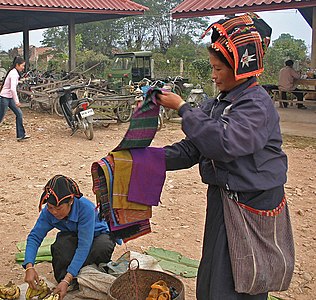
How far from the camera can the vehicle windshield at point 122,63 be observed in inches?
568

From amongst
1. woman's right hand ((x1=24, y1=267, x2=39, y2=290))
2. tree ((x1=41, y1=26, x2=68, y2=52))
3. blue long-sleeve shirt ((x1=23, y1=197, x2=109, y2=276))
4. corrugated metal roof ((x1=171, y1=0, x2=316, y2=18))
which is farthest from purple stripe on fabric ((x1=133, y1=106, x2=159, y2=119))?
tree ((x1=41, y1=26, x2=68, y2=52))

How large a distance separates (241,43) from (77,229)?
6.29ft

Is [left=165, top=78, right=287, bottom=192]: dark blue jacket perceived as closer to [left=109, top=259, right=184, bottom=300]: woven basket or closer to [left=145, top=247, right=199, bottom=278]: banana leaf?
[left=109, top=259, right=184, bottom=300]: woven basket

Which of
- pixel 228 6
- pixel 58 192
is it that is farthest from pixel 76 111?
pixel 58 192

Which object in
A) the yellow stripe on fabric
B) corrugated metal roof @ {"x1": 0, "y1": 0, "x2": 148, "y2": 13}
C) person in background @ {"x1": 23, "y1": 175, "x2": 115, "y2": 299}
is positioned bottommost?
person in background @ {"x1": 23, "y1": 175, "x2": 115, "y2": 299}

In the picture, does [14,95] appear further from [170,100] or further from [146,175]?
[170,100]

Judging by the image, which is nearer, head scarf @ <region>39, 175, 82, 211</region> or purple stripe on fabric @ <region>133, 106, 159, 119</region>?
purple stripe on fabric @ <region>133, 106, 159, 119</region>

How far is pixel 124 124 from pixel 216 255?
8778 millimetres

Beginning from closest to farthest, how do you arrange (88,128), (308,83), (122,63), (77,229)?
(77,229) → (88,128) → (308,83) → (122,63)

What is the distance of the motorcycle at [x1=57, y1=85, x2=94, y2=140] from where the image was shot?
8.98 meters

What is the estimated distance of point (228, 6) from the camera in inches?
459

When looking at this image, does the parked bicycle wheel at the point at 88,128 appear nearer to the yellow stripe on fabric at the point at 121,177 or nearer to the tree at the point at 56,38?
the yellow stripe on fabric at the point at 121,177

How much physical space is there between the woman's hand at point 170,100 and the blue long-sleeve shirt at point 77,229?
1328 millimetres

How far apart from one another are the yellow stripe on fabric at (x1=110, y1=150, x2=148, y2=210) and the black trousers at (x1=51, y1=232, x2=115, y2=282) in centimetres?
112
